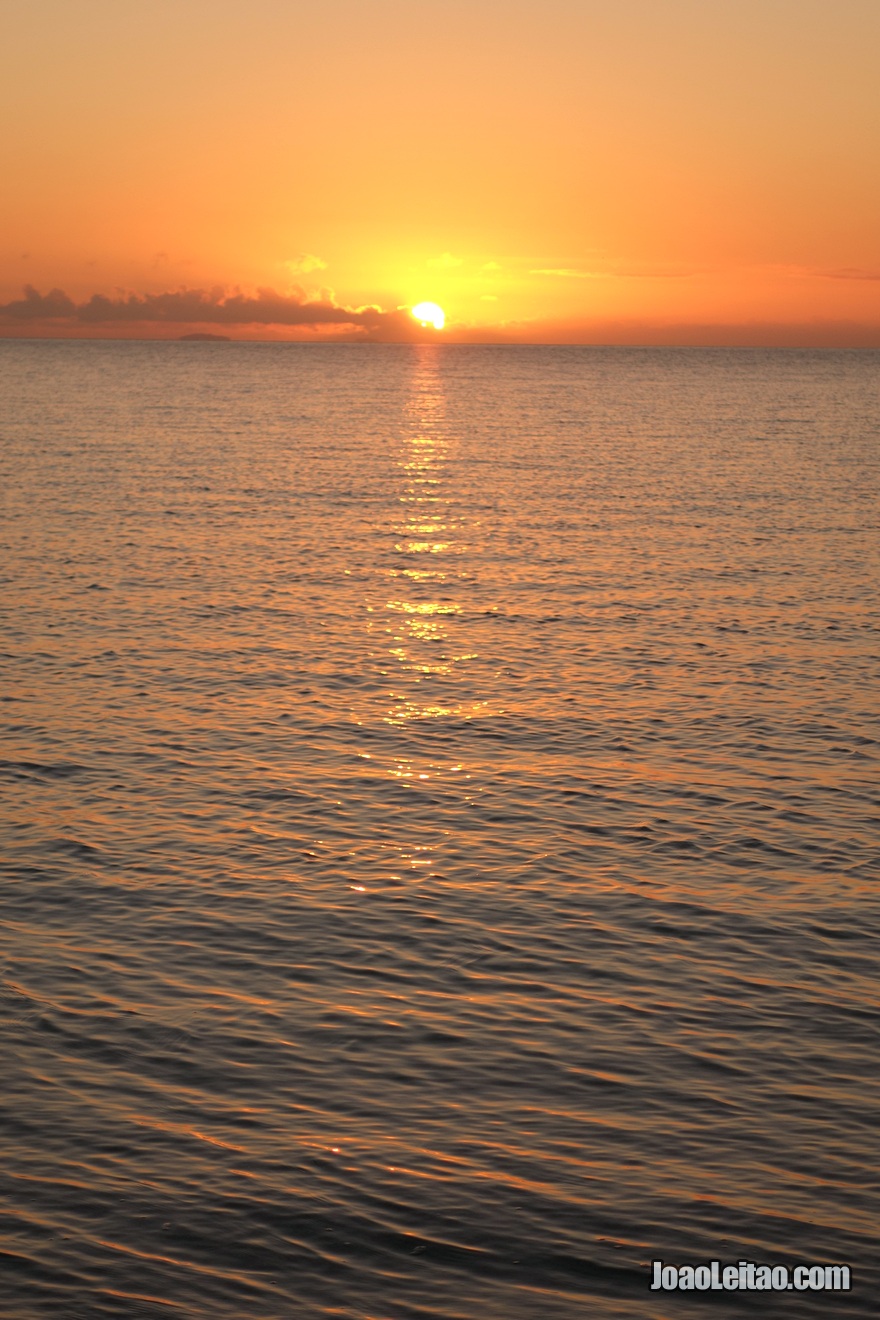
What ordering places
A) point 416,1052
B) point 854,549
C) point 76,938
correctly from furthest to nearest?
point 854,549
point 76,938
point 416,1052

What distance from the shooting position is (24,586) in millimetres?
53562

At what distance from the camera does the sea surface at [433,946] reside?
15.3 m

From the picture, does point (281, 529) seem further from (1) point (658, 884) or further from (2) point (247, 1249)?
(2) point (247, 1249)

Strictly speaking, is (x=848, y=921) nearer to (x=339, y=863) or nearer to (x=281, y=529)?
(x=339, y=863)

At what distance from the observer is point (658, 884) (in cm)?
2556

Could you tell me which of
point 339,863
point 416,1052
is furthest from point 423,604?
point 416,1052

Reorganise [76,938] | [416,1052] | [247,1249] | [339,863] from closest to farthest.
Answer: [247,1249]
[416,1052]
[76,938]
[339,863]

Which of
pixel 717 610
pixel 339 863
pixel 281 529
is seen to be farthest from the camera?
pixel 281 529

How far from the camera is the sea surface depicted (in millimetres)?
15344

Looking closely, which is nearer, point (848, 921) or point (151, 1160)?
point (151, 1160)

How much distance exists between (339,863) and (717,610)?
2791 centimetres

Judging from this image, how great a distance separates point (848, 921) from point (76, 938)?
12856 millimetres

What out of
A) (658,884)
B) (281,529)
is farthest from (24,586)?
(658,884)

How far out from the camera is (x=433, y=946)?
75.3 ft
